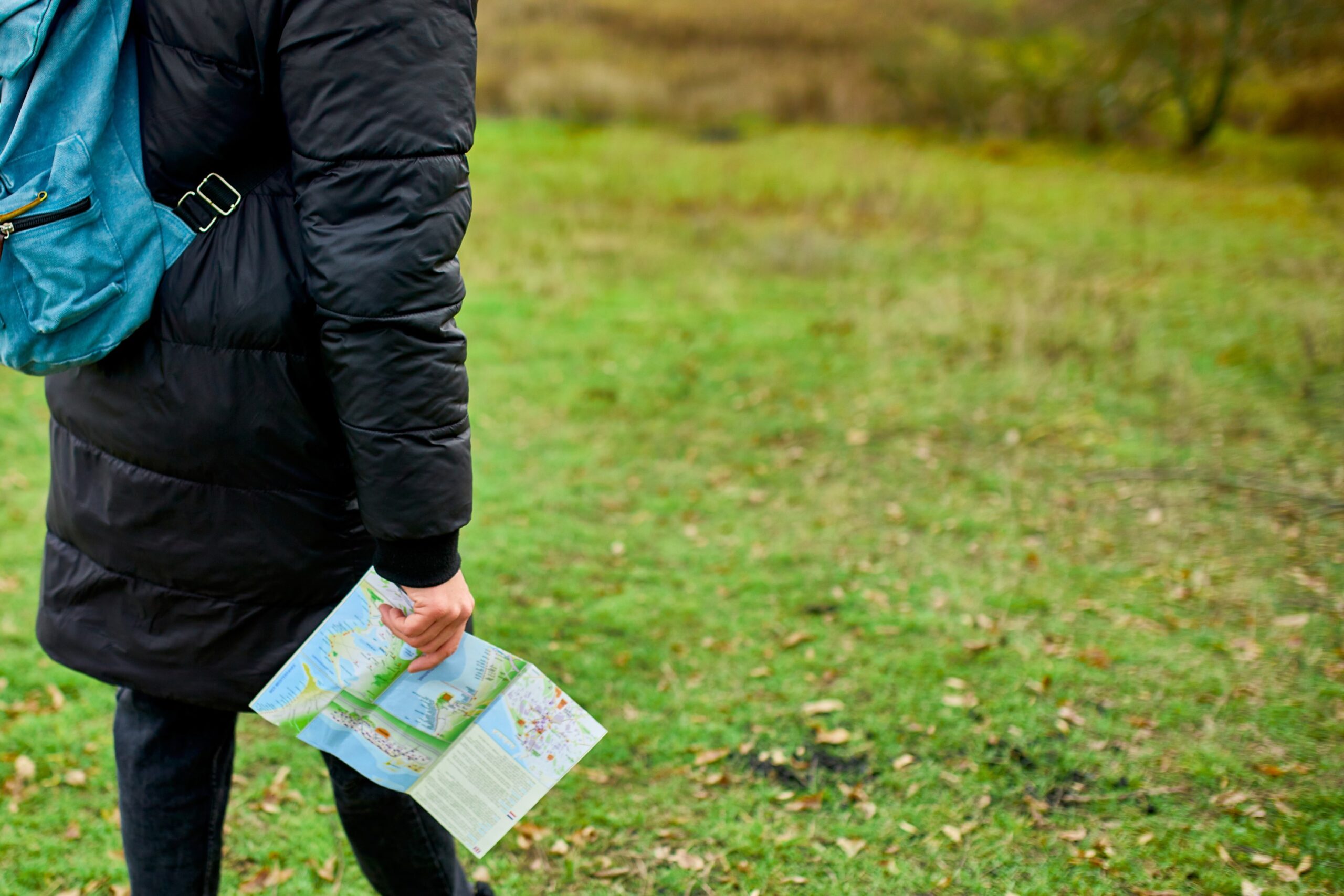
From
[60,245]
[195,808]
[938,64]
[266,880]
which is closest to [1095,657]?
[266,880]

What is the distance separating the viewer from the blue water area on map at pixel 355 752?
70.9 inches

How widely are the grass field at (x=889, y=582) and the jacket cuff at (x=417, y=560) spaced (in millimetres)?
1572

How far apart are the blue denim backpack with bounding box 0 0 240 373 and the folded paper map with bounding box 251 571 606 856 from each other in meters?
0.61

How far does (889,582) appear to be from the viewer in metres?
4.62

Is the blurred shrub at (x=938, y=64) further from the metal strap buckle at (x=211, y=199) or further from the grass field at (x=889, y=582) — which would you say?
the metal strap buckle at (x=211, y=199)

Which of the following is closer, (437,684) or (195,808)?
(437,684)

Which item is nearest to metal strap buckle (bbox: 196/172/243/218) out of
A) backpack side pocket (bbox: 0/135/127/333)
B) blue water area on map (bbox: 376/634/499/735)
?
backpack side pocket (bbox: 0/135/127/333)

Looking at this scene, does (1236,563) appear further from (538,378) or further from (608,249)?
(608,249)

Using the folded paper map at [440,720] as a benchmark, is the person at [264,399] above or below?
above

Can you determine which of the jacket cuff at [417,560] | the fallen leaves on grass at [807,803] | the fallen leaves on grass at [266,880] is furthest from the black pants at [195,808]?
the fallen leaves on grass at [807,803]

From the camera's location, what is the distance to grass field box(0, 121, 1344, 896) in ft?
9.84

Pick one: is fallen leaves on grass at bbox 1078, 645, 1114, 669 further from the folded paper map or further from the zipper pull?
the zipper pull

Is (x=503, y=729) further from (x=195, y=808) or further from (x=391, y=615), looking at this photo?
(x=195, y=808)

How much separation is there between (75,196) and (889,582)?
3721 millimetres
